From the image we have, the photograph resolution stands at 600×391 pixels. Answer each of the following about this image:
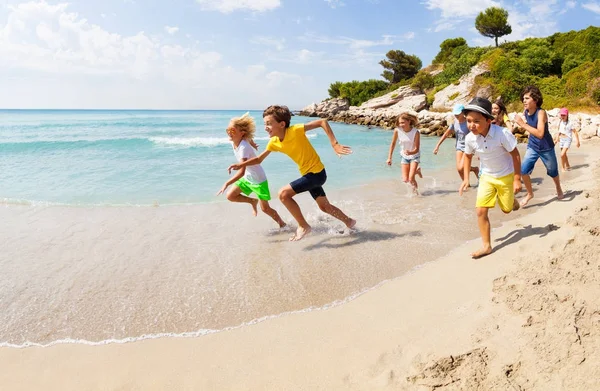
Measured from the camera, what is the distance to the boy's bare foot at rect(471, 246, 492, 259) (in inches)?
156

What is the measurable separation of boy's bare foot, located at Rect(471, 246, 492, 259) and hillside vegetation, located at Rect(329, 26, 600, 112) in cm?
2477

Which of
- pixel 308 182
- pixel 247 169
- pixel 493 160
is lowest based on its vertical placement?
pixel 308 182

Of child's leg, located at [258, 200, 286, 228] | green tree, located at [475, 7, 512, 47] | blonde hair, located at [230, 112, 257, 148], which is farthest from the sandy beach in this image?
green tree, located at [475, 7, 512, 47]

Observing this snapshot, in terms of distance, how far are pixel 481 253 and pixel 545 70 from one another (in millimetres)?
37200

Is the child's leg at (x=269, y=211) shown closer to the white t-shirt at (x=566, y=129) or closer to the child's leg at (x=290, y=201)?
the child's leg at (x=290, y=201)

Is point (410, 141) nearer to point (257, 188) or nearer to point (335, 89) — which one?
point (257, 188)

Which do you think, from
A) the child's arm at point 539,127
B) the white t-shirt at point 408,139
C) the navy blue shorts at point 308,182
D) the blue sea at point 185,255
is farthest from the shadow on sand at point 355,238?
the white t-shirt at point 408,139

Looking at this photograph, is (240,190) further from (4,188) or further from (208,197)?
(4,188)

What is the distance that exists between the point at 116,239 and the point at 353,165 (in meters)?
9.15

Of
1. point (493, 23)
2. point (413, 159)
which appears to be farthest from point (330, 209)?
point (493, 23)

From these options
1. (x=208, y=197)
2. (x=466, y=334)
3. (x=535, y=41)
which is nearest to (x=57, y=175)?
(x=208, y=197)

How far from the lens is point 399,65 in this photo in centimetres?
5972

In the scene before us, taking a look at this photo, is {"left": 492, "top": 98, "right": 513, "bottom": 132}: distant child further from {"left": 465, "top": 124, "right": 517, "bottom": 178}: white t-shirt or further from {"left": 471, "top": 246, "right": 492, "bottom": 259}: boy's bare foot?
{"left": 471, "top": 246, "right": 492, "bottom": 259}: boy's bare foot

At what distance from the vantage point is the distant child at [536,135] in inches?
218
